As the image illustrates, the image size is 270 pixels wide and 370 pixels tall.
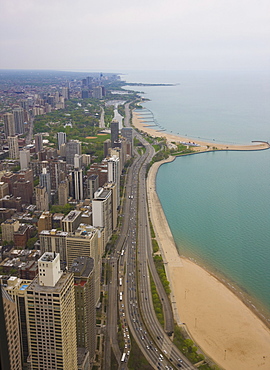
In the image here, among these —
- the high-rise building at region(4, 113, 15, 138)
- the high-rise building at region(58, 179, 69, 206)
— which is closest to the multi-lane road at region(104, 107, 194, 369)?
the high-rise building at region(58, 179, 69, 206)

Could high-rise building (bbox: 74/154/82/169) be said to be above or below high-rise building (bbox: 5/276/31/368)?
below

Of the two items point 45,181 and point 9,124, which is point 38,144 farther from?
point 45,181

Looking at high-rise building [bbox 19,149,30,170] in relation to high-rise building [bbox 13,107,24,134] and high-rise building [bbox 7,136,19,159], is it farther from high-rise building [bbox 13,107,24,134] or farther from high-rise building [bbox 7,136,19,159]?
high-rise building [bbox 13,107,24,134]

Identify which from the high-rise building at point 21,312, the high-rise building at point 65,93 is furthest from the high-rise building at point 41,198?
the high-rise building at point 65,93

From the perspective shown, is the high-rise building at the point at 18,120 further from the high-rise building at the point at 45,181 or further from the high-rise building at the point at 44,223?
the high-rise building at the point at 44,223

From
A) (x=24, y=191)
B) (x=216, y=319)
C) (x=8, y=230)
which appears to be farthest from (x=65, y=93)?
(x=216, y=319)

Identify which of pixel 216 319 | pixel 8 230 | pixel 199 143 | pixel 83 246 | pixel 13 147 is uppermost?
pixel 83 246
